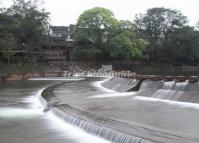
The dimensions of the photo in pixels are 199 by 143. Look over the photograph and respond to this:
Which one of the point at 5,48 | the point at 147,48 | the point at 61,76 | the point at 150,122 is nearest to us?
the point at 150,122

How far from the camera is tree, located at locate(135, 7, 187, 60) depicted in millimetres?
86000

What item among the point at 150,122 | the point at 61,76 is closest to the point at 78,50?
the point at 61,76

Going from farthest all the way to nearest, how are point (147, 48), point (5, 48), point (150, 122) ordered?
point (147, 48) < point (5, 48) < point (150, 122)

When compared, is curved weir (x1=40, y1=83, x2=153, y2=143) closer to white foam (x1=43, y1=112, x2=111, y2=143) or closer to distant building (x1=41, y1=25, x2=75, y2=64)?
white foam (x1=43, y1=112, x2=111, y2=143)

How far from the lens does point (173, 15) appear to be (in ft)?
289

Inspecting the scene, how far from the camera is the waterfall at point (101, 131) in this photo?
1292 cm

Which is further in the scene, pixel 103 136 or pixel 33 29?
pixel 33 29

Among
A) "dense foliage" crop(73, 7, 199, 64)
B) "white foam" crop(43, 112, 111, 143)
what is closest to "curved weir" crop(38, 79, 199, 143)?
"white foam" crop(43, 112, 111, 143)

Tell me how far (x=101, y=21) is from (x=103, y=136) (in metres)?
56.7

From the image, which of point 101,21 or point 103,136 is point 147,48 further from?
point 103,136

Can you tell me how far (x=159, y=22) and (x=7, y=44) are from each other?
39197mm

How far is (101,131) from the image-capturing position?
14758 millimetres

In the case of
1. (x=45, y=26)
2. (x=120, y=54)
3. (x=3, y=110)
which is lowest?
(x=3, y=110)

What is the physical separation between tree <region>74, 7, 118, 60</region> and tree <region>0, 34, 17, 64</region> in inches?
506
